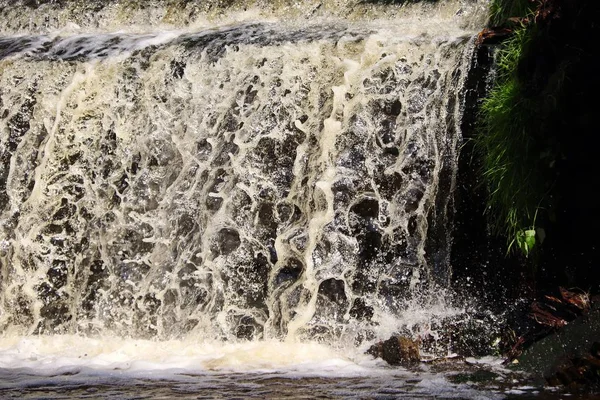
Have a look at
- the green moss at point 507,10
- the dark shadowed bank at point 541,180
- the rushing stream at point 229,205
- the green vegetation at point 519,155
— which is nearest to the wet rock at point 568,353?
the dark shadowed bank at point 541,180

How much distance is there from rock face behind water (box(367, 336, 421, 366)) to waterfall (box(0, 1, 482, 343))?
0.34 m

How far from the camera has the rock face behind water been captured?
225 inches

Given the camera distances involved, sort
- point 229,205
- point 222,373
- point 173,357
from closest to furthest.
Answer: point 222,373 → point 173,357 → point 229,205

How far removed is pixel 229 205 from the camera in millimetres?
6977

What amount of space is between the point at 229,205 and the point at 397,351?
1.90m

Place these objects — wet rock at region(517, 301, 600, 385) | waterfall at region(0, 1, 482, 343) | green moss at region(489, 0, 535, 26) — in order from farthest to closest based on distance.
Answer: waterfall at region(0, 1, 482, 343) → green moss at region(489, 0, 535, 26) → wet rock at region(517, 301, 600, 385)

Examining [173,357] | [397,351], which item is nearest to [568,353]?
[397,351]

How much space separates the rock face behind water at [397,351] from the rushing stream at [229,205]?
0.11 m

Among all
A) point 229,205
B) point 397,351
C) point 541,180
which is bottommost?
point 397,351

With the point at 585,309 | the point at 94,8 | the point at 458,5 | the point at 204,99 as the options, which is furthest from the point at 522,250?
the point at 94,8

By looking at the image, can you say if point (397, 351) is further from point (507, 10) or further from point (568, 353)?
point (507, 10)

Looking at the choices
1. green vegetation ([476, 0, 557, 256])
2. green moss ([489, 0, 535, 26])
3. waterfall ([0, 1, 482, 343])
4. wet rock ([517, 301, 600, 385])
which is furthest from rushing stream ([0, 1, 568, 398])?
wet rock ([517, 301, 600, 385])

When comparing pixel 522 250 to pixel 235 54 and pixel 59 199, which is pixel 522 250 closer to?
pixel 235 54

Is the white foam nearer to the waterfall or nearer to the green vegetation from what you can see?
the waterfall
